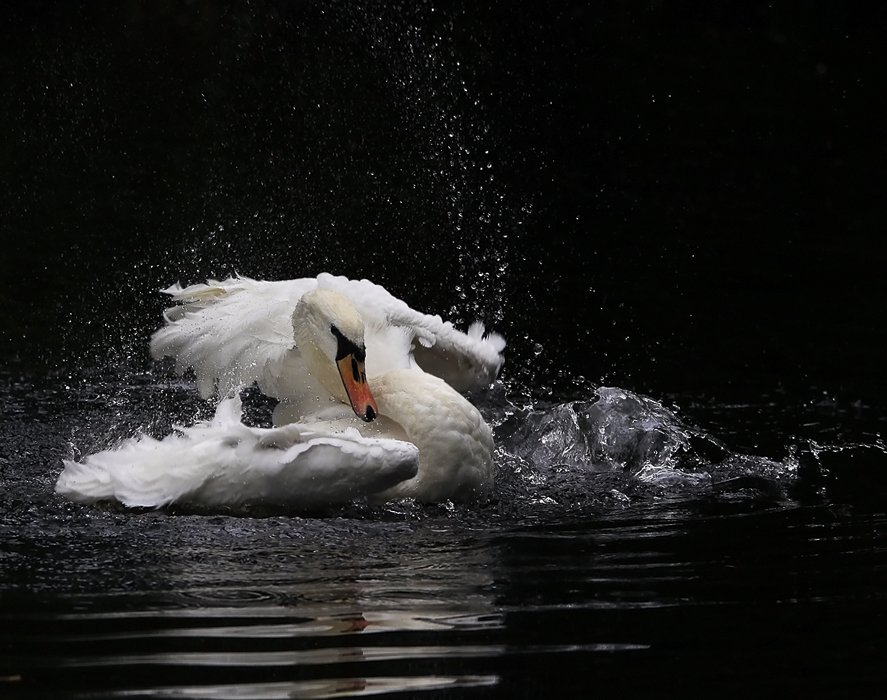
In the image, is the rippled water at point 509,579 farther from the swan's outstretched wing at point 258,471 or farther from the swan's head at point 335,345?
the swan's head at point 335,345

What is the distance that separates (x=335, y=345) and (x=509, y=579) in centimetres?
170

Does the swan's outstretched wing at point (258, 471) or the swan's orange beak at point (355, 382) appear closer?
the swan's outstretched wing at point (258, 471)

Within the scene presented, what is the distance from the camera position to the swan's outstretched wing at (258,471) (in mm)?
5844

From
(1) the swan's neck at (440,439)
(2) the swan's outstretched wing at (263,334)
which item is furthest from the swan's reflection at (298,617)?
(2) the swan's outstretched wing at (263,334)

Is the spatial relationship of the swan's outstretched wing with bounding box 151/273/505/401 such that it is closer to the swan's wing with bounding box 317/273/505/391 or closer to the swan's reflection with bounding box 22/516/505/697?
the swan's wing with bounding box 317/273/505/391

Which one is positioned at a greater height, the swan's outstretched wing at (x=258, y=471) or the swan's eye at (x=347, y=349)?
the swan's eye at (x=347, y=349)

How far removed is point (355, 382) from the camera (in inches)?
251

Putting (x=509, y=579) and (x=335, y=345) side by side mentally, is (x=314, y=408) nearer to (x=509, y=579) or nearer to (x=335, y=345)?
(x=335, y=345)

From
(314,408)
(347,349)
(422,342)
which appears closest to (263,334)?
(314,408)

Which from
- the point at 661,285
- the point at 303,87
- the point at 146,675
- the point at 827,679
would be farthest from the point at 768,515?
the point at 303,87

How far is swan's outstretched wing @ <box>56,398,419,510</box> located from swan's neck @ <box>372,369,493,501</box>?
0.27m

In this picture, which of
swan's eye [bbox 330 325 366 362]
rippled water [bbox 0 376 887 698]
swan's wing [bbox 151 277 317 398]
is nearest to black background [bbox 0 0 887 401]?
rippled water [bbox 0 376 887 698]

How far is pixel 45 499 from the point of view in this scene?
634 centimetres

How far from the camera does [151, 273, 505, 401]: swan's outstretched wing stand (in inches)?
282
